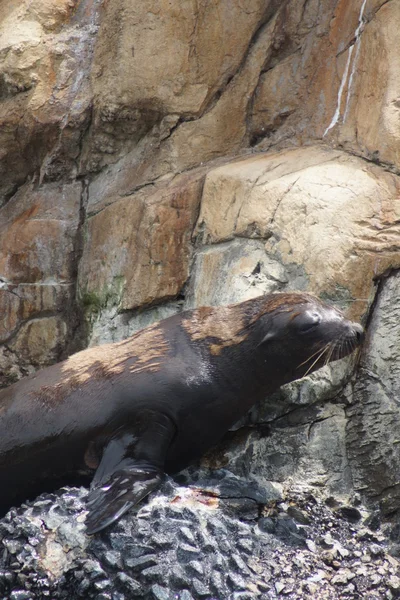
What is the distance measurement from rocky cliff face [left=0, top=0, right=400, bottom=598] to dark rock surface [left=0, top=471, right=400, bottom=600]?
492 mm

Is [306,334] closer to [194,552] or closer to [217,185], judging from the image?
[194,552]

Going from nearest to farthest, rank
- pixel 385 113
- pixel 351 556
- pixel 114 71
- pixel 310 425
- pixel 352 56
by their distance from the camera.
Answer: pixel 351 556 → pixel 310 425 → pixel 385 113 → pixel 352 56 → pixel 114 71

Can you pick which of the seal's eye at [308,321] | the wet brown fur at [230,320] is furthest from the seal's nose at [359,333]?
the wet brown fur at [230,320]

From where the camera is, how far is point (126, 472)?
6.05 meters

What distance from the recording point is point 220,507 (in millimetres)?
5875

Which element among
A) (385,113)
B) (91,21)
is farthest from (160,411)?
(91,21)

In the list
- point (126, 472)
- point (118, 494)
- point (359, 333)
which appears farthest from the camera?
point (359, 333)

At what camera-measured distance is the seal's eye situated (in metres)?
6.27

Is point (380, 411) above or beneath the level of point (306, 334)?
beneath

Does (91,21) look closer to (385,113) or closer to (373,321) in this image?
(385,113)

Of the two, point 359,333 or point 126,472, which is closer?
point 126,472

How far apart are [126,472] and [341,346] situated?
157 centimetres

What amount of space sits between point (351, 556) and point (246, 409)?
130cm

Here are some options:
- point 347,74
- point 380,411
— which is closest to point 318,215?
point 380,411
